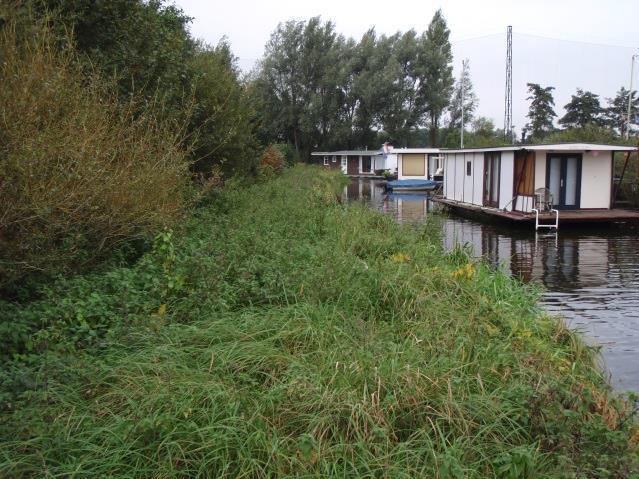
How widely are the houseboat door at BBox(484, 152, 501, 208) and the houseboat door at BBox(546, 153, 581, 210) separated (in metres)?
2.42

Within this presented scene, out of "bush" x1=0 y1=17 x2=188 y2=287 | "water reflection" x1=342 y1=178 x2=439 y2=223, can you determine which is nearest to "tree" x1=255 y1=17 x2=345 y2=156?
"water reflection" x1=342 y1=178 x2=439 y2=223

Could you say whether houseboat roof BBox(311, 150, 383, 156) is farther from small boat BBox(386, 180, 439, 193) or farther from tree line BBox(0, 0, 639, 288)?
tree line BBox(0, 0, 639, 288)

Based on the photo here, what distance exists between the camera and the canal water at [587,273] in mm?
9023

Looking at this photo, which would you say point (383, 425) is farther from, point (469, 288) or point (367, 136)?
point (367, 136)

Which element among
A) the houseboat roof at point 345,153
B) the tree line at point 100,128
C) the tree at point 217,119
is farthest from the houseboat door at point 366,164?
the tree at point 217,119

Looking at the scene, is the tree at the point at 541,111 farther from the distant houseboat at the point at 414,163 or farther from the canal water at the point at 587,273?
the canal water at the point at 587,273

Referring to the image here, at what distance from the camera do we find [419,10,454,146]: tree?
206ft

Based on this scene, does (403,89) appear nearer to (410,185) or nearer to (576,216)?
(410,185)

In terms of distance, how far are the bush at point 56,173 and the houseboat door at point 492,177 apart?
2063 cm

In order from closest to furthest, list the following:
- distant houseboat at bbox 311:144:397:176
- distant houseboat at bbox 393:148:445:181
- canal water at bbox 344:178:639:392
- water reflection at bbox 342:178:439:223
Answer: canal water at bbox 344:178:639:392 < water reflection at bbox 342:178:439:223 < distant houseboat at bbox 393:148:445:181 < distant houseboat at bbox 311:144:397:176

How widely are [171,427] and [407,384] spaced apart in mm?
1591

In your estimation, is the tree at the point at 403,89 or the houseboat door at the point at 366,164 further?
the houseboat door at the point at 366,164

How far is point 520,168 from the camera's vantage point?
2422 centimetres

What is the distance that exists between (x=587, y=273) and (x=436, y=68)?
5179cm
